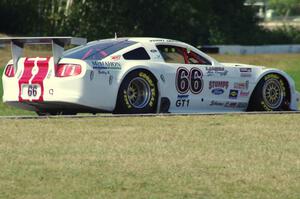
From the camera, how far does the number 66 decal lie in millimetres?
14680

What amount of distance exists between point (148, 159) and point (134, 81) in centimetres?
494

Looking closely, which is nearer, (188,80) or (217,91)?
(188,80)

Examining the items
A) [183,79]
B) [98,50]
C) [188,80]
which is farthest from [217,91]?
[98,50]

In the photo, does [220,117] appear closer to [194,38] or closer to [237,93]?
[237,93]

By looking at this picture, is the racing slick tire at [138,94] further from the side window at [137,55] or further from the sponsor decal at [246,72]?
the sponsor decal at [246,72]

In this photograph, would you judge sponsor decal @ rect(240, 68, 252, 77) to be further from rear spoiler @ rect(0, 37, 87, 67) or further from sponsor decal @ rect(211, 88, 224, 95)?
rear spoiler @ rect(0, 37, 87, 67)

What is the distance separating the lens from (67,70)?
13633mm

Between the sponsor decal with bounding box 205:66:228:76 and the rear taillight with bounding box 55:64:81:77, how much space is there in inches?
94.7

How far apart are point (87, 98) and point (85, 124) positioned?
1.51 meters

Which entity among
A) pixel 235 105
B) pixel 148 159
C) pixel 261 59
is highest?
pixel 148 159

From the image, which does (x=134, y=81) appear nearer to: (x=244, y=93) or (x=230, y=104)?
(x=230, y=104)

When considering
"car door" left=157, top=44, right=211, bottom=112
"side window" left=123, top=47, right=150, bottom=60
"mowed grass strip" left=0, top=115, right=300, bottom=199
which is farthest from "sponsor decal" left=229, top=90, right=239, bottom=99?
"mowed grass strip" left=0, top=115, right=300, bottom=199

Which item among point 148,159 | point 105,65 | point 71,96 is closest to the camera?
point 148,159

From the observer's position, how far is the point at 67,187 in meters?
7.96
